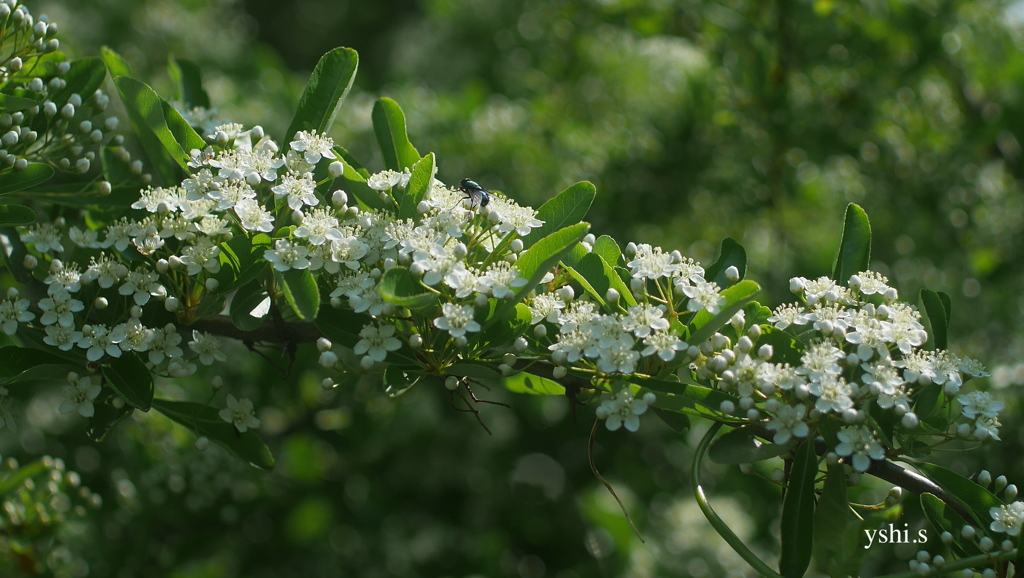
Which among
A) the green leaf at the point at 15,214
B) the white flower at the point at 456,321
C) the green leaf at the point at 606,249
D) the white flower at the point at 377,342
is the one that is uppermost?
the green leaf at the point at 606,249

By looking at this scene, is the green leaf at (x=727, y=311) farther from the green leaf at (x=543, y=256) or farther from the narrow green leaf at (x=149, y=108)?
the narrow green leaf at (x=149, y=108)

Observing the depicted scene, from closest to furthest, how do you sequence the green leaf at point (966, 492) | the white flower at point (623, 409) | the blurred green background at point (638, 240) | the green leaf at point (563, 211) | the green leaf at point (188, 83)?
the white flower at point (623, 409), the green leaf at point (966, 492), the green leaf at point (563, 211), the green leaf at point (188, 83), the blurred green background at point (638, 240)

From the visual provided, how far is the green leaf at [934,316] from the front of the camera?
6.09 feet

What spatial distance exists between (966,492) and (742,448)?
54 cm

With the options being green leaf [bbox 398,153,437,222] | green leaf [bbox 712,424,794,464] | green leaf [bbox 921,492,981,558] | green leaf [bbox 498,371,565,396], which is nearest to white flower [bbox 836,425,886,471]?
green leaf [bbox 712,424,794,464]

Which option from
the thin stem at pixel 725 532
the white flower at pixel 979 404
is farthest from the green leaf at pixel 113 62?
the white flower at pixel 979 404

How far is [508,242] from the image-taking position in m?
1.79

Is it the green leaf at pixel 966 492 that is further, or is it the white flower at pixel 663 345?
the green leaf at pixel 966 492

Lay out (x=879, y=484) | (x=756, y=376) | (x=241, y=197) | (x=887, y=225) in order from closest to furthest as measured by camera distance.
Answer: (x=756, y=376), (x=241, y=197), (x=879, y=484), (x=887, y=225)

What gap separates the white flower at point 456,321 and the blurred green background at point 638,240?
215cm

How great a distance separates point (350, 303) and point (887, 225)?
3.75 m

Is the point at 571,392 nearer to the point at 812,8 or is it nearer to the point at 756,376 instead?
the point at 756,376

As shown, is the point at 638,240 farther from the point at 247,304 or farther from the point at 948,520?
the point at 247,304

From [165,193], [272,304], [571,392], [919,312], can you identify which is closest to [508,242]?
[571,392]
